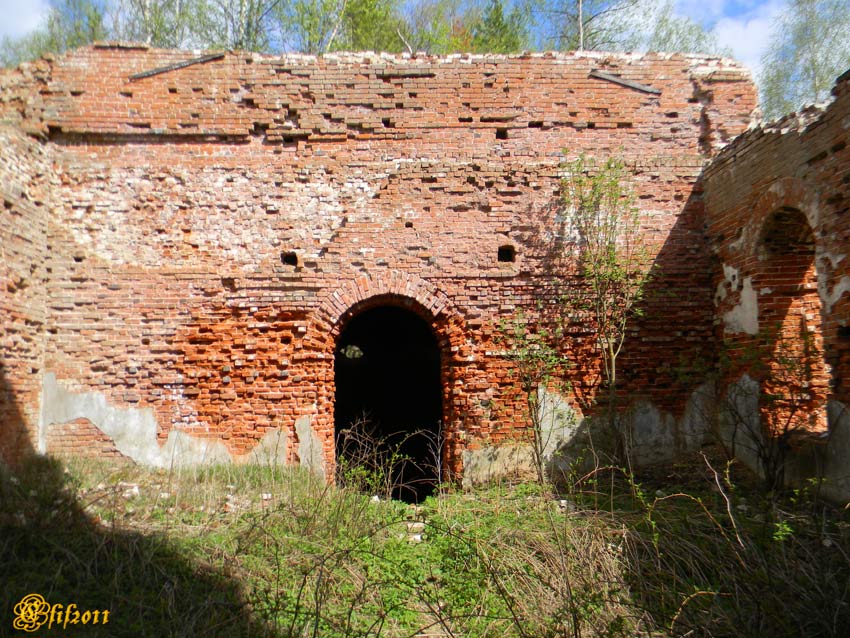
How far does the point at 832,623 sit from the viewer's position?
3055 millimetres

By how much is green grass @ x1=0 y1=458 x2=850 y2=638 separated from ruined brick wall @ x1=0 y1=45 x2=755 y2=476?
1.15 m

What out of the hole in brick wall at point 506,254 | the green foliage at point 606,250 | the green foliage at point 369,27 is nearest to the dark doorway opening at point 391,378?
the hole in brick wall at point 506,254

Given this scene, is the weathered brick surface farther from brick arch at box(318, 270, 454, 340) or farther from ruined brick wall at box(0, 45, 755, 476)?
brick arch at box(318, 270, 454, 340)

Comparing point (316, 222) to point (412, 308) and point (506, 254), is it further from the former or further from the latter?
point (506, 254)

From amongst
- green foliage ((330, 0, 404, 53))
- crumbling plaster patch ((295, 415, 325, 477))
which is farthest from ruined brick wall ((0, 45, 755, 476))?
green foliage ((330, 0, 404, 53))

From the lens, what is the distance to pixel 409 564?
4465 millimetres

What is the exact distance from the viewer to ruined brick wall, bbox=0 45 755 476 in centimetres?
648

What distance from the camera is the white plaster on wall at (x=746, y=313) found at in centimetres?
613

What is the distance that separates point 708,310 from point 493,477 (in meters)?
3.35

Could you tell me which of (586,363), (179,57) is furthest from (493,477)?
(179,57)

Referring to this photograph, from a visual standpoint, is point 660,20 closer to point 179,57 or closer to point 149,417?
point 179,57

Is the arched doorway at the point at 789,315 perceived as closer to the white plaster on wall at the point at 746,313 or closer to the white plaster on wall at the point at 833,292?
the white plaster on wall at the point at 746,313

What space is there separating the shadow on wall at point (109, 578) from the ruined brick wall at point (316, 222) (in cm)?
206

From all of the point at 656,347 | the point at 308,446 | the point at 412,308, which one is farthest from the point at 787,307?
the point at 308,446
